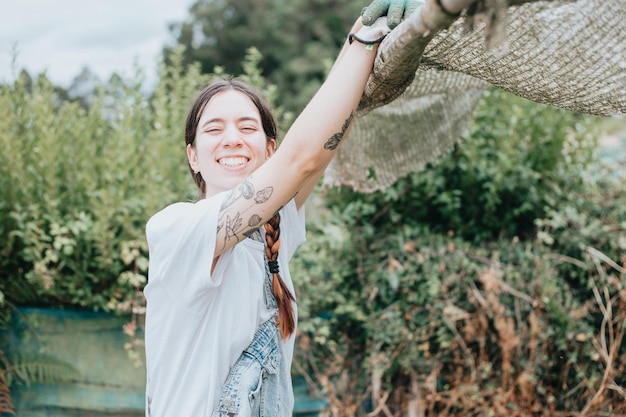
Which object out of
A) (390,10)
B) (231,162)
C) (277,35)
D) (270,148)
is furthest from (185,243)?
(277,35)

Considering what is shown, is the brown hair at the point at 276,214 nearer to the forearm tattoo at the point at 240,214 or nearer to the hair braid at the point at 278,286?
the hair braid at the point at 278,286

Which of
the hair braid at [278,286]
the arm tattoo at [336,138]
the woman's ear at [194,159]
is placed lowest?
the hair braid at [278,286]

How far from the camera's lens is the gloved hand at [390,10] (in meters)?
1.54

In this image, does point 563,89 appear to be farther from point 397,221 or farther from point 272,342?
point 397,221

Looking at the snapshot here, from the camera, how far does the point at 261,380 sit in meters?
1.68

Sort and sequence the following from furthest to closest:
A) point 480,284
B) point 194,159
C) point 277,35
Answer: point 277,35, point 480,284, point 194,159

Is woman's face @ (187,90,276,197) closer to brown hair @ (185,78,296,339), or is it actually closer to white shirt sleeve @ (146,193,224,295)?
brown hair @ (185,78,296,339)

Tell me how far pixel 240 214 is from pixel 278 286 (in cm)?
32

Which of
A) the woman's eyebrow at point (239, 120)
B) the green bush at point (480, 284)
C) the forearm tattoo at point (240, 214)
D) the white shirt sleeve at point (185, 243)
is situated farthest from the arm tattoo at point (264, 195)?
the green bush at point (480, 284)

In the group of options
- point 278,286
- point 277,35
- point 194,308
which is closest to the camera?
point 194,308

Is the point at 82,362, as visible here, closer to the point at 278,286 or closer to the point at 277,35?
the point at 278,286

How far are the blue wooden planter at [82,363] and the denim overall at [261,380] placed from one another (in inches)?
70.5

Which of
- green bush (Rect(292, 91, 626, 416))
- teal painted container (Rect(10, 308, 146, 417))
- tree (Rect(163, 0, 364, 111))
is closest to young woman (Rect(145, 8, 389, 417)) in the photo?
teal painted container (Rect(10, 308, 146, 417))

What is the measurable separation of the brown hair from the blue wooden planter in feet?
5.19
